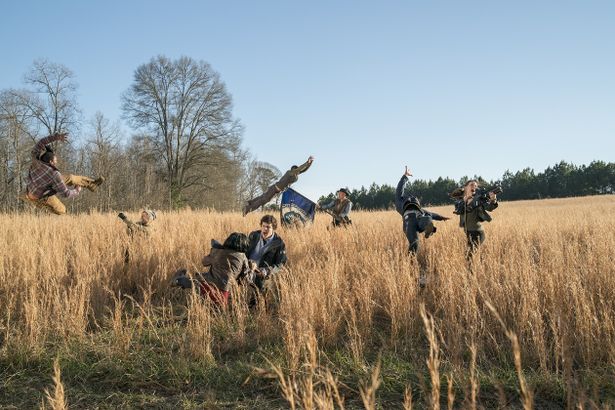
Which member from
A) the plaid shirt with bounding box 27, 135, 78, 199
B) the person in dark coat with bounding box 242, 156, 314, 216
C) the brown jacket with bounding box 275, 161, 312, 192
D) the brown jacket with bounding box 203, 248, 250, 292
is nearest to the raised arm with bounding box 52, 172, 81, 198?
the plaid shirt with bounding box 27, 135, 78, 199

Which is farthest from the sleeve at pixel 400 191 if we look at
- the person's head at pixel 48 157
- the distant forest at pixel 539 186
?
the distant forest at pixel 539 186

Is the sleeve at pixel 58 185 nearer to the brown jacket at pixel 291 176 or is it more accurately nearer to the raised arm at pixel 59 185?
the raised arm at pixel 59 185

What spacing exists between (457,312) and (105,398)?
3.16m

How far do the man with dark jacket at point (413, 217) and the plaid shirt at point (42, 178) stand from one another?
16.2 ft

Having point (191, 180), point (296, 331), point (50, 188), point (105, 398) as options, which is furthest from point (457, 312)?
point (191, 180)

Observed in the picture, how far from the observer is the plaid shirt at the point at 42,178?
4.98 m

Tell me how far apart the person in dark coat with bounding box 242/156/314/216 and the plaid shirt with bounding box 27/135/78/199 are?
293 centimetres

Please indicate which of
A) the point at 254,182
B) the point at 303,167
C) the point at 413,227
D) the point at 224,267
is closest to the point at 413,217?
the point at 413,227

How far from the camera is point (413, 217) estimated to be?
21.9 ft

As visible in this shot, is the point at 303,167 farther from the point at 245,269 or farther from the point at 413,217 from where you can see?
the point at 245,269

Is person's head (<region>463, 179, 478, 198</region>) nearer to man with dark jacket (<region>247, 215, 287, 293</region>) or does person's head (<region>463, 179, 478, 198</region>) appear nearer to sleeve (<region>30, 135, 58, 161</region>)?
man with dark jacket (<region>247, 215, 287, 293</region>)

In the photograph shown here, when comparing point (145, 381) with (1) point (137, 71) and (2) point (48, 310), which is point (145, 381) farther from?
(1) point (137, 71)

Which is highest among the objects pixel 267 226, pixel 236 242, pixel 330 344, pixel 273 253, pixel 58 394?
pixel 267 226

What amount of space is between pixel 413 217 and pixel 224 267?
3.30 meters
